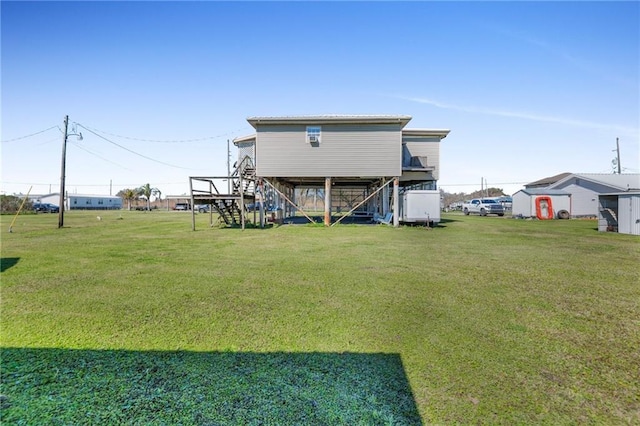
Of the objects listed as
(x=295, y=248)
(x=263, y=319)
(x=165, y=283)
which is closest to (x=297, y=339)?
(x=263, y=319)

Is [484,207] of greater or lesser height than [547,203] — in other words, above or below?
below

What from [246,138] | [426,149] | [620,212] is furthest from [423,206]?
[246,138]

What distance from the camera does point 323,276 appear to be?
672cm

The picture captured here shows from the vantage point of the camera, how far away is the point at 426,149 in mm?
23062

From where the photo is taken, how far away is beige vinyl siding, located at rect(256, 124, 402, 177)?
18766 mm

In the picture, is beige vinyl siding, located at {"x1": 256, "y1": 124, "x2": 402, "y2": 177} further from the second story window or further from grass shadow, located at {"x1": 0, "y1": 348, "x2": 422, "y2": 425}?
grass shadow, located at {"x1": 0, "y1": 348, "x2": 422, "y2": 425}

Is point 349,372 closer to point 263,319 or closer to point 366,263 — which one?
point 263,319

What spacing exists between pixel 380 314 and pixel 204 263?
17.0ft

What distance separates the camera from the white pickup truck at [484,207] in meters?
34.8

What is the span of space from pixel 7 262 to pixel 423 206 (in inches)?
676

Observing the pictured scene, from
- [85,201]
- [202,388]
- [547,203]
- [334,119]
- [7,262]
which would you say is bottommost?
[202,388]

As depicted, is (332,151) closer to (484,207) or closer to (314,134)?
(314,134)

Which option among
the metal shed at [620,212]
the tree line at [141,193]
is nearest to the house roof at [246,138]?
the metal shed at [620,212]

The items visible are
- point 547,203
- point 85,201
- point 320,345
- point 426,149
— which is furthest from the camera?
point 85,201
